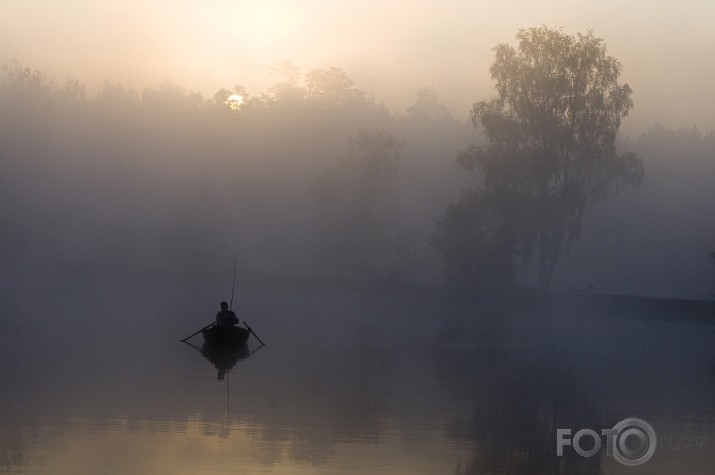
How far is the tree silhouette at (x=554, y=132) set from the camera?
188 feet

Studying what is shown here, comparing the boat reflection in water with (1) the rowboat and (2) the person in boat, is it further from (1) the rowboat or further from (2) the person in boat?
(2) the person in boat

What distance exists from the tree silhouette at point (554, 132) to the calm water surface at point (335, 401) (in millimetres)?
16128

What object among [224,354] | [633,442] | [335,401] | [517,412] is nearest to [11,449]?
[335,401]

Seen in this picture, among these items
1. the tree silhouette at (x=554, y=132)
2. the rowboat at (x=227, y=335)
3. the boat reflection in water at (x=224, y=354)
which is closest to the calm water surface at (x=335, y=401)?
the boat reflection in water at (x=224, y=354)

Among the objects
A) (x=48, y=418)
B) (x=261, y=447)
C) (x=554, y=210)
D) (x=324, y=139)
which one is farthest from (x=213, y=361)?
(x=324, y=139)

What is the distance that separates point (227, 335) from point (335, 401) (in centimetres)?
1180

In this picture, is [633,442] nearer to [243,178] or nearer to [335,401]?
[335,401]

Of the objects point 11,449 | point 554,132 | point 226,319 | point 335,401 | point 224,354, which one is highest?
point 554,132

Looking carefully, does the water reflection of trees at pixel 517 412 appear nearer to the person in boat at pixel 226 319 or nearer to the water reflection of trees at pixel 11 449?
the water reflection of trees at pixel 11 449

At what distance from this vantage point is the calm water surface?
1564 centimetres

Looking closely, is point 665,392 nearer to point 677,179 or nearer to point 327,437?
point 327,437

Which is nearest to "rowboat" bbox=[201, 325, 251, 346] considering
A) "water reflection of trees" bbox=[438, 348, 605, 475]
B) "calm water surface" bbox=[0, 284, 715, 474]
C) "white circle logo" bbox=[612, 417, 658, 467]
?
"calm water surface" bbox=[0, 284, 715, 474]

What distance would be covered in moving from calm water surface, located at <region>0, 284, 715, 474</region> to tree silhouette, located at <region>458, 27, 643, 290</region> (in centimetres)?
1613

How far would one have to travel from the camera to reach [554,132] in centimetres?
5806
